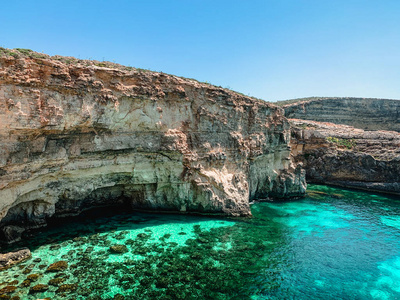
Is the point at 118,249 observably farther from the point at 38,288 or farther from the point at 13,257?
the point at 13,257

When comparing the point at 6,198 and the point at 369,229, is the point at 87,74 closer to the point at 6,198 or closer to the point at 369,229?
the point at 6,198

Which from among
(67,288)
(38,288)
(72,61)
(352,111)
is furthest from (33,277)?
(352,111)

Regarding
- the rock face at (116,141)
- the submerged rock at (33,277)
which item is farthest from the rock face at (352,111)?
the submerged rock at (33,277)

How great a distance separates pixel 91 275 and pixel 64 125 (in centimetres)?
874

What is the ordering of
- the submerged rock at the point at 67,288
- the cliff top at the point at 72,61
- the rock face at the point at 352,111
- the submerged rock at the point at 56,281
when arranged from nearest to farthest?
1. the submerged rock at the point at 67,288
2. the submerged rock at the point at 56,281
3. the cliff top at the point at 72,61
4. the rock face at the point at 352,111

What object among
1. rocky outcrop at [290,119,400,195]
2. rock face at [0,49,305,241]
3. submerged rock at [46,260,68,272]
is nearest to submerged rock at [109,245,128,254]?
submerged rock at [46,260,68,272]

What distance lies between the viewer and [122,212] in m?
21.0

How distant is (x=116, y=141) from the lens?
1770 centimetres

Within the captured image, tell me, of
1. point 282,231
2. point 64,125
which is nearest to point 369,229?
point 282,231

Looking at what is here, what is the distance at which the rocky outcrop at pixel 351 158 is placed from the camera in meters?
36.2

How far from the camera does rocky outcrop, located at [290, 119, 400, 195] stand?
36219 millimetres

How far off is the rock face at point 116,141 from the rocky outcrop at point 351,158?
60.4 ft

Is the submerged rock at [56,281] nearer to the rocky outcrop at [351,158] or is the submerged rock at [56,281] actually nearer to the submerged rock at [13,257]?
the submerged rock at [13,257]

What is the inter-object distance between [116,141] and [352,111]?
205 ft
